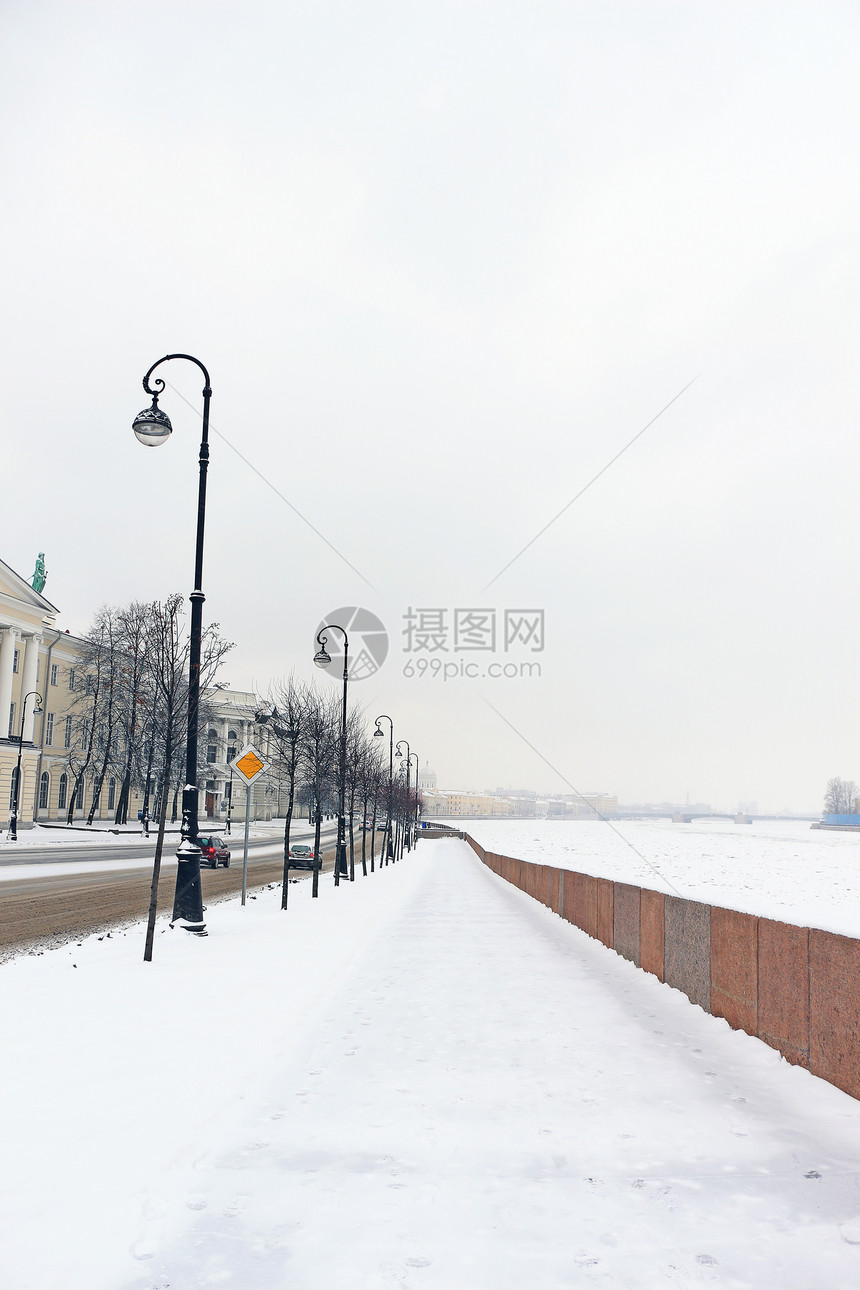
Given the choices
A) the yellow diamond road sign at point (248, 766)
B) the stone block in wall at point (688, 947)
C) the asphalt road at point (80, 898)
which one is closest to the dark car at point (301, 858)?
the asphalt road at point (80, 898)

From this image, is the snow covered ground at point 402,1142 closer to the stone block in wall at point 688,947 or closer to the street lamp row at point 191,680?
the stone block in wall at point 688,947

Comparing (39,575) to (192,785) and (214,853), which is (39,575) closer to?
(214,853)

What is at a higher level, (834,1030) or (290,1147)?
(834,1030)

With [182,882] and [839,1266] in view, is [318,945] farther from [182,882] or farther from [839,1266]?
[839,1266]

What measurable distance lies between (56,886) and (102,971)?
13.5 m

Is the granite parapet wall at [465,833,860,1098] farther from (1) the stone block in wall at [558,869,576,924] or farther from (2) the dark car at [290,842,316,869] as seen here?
(2) the dark car at [290,842,316,869]

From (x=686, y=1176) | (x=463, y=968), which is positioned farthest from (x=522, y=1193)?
(x=463, y=968)

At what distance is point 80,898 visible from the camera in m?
19.5

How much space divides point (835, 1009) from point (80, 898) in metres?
17.2

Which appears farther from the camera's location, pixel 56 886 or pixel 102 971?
pixel 56 886

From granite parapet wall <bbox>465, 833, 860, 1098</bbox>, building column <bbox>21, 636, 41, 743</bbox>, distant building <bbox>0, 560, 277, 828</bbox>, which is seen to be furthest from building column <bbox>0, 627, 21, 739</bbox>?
granite parapet wall <bbox>465, 833, 860, 1098</bbox>

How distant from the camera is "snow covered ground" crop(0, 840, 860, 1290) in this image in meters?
3.74

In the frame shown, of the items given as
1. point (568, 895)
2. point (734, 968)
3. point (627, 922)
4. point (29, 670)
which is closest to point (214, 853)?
point (568, 895)

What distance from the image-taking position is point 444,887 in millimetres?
26203
